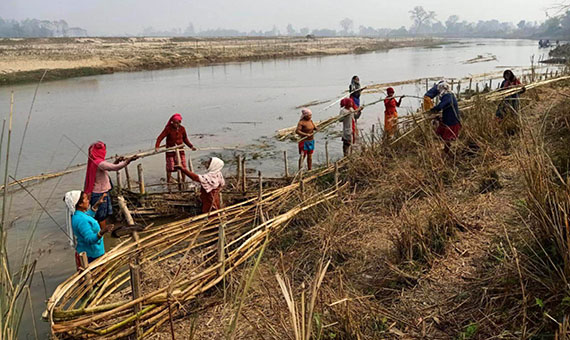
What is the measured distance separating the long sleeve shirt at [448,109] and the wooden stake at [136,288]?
428 centimetres

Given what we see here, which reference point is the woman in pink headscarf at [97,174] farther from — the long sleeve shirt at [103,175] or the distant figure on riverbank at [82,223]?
the distant figure on riverbank at [82,223]

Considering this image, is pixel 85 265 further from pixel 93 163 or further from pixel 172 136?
pixel 172 136

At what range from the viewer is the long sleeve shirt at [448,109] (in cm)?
547

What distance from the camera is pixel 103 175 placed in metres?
4.52

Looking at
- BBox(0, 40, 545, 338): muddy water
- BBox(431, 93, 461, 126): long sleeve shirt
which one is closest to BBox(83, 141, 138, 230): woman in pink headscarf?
BBox(0, 40, 545, 338): muddy water

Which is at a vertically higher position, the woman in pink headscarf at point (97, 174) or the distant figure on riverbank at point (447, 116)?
the distant figure on riverbank at point (447, 116)

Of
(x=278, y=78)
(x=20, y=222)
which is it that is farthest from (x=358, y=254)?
(x=278, y=78)

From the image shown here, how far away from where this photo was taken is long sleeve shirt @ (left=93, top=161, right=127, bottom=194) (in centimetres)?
441

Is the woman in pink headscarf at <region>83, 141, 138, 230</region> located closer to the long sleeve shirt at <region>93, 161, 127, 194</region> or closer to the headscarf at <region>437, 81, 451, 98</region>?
the long sleeve shirt at <region>93, 161, 127, 194</region>

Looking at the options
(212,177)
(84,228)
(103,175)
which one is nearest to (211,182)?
(212,177)

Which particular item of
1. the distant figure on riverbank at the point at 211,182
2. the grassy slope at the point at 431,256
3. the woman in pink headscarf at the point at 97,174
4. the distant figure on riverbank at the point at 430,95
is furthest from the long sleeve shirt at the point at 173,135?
the distant figure on riverbank at the point at 430,95

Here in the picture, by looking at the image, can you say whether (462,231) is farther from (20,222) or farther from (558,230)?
(20,222)

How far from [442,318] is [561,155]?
6.61 feet

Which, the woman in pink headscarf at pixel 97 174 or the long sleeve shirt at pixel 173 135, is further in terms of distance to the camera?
the long sleeve shirt at pixel 173 135
